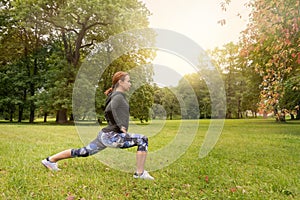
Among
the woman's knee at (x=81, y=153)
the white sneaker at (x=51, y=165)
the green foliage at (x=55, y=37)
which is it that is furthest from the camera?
the green foliage at (x=55, y=37)

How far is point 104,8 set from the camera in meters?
24.6

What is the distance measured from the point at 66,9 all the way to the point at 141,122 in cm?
1824

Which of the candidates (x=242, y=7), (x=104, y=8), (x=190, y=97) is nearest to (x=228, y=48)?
(x=104, y=8)

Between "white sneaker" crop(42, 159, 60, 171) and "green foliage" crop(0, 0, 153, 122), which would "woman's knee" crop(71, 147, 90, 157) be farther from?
"green foliage" crop(0, 0, 153, 122)

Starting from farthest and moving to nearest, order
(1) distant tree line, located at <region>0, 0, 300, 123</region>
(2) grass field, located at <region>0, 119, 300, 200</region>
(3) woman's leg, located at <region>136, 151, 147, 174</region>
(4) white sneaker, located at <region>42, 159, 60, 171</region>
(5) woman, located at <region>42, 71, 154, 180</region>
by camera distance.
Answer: (1) distant tree line, located at <region>0, 0, 300, 123</region>
(4) white sneaker, located at <region>42, 159, 60, 171</region>
(3) woman's leg, located at <region>136, 151, 147, 174</region>
(5) woman, located at <region>42, 71, 154, 180</region>
(2) grass field, located at <region>0, 119, 300, 200</region>

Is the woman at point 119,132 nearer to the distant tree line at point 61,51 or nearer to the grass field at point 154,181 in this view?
the grass field at point 154,181

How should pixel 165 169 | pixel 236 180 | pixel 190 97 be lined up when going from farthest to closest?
pixel 190 97, pixel 165 169, pixel 236 180

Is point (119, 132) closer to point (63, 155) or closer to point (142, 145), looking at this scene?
point (142, 145)

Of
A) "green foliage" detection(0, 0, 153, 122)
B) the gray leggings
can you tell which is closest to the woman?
the gray leggings

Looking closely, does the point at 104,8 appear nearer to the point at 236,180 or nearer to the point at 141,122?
the point at 141,122

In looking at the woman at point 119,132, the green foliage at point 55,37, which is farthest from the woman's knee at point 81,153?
the green foliage at point 55,37

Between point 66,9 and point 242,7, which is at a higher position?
point 66,9

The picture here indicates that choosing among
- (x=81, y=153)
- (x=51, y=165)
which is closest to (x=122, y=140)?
(x=81, y=153)

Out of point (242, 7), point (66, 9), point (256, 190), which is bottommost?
point (256, 190)
